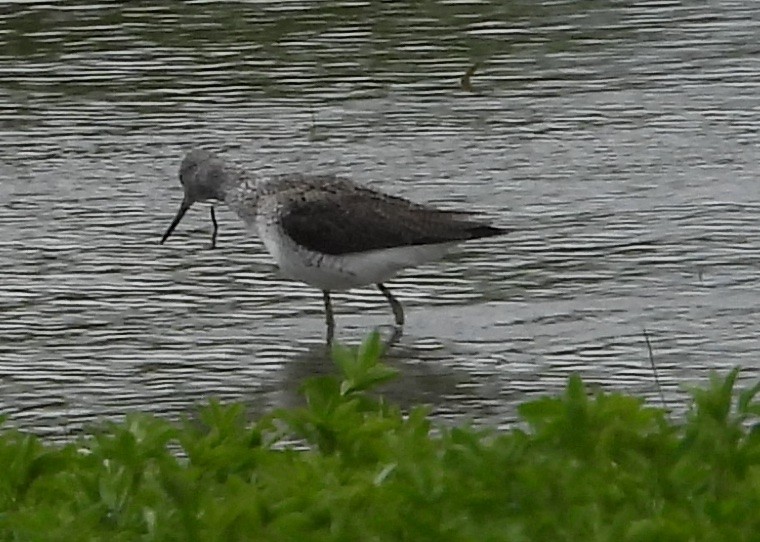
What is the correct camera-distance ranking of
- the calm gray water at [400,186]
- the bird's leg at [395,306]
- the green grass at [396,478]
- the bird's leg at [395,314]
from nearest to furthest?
the green grass at [396,478], the calm gray water at [400,186], the bird's leg at [395,314], the bird's leg at [395,306]

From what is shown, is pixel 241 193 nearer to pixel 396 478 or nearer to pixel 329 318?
pixel 329 318

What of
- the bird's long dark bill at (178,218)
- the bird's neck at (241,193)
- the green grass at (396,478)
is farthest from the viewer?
the bird's long dark bill at (178,218)

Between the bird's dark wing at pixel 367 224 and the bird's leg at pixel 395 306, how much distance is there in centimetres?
21

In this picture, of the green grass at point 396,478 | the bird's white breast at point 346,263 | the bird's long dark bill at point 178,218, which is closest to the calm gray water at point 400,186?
the bird's long dark bill at point 178,218

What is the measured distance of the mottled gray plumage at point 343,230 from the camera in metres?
9.15

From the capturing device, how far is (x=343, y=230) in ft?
30.8

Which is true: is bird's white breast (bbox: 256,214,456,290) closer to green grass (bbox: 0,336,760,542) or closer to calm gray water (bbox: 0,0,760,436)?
calm gray water (bbox: 0,0,760,436)

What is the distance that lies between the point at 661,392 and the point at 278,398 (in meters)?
1.46

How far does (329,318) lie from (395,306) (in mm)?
286

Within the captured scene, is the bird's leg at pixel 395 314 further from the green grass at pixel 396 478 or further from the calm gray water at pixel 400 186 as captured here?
the green grass at pixel 396 478

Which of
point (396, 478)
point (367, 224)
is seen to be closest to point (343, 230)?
point (367, 224)

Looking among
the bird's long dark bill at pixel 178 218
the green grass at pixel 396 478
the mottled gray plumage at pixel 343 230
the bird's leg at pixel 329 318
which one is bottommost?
the bird's leg at pixel 329 318

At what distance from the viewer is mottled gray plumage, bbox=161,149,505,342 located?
9.15 metres

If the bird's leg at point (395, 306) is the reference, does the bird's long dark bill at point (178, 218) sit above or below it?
above
